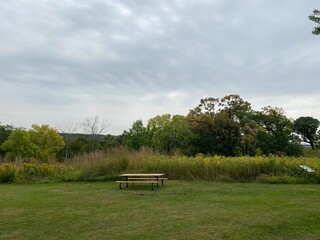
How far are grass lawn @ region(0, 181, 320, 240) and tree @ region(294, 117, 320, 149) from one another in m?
30.1

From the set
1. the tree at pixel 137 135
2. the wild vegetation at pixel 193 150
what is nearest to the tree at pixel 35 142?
the wild vegetation at pixel 193 150

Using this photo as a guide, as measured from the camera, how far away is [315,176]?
34.3 ft

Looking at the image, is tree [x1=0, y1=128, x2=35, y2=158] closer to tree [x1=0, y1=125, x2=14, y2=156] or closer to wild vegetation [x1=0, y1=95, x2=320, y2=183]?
wild vegetation [x1=0, y1=95, x2=320, y2=183]

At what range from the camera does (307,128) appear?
36.0 metres

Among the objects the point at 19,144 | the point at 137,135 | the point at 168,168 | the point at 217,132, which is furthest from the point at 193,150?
the point at 19,144

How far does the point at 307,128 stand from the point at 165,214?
115ft

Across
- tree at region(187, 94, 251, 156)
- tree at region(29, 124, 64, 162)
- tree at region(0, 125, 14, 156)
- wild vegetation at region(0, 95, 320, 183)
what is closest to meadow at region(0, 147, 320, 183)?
wild vegetation at region(0, 95, 320, 183)

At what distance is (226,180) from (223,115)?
1507cm

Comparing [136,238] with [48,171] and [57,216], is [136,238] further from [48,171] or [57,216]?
[48,171]

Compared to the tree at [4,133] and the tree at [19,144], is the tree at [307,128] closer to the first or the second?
the tree at [19,144]

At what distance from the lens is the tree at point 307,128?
3547cm

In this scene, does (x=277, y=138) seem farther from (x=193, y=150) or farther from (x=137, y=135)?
(x=137, y=135)

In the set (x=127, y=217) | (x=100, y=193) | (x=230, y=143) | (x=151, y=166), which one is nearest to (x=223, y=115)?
(x=230, y=143)

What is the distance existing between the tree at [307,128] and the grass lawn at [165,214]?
1187 inches
